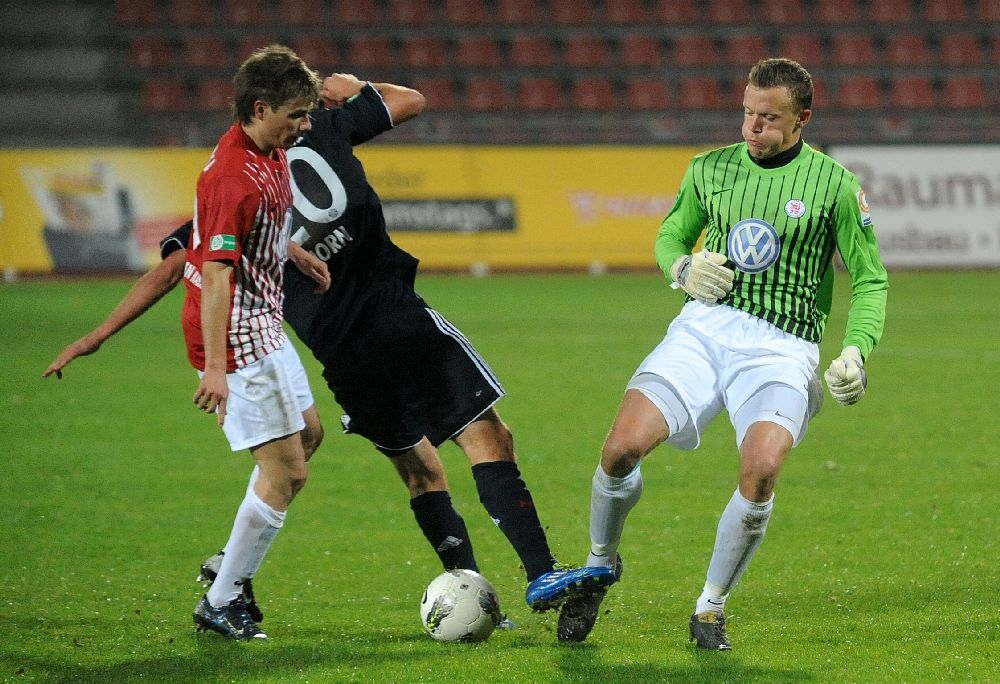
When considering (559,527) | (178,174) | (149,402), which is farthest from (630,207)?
(559,527)

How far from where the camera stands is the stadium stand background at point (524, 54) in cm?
2434

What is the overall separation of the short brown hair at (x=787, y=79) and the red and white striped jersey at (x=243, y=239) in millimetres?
1600

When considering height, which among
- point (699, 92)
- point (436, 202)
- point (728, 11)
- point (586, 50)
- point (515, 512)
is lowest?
point (436, 202)

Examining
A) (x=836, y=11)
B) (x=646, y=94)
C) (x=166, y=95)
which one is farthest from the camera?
(x=836, y=11)

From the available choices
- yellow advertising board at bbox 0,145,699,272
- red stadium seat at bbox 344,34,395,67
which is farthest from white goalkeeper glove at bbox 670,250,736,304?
red stadium seat at bbox 344,34,395,67

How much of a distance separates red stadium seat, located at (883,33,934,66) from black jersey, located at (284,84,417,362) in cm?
2380

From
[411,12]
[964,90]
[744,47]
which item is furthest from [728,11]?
[411,12]

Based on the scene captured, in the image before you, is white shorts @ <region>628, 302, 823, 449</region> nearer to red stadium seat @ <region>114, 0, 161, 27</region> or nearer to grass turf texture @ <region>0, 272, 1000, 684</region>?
grass turf texture @ <region>0, 272, 1000, 684</region>

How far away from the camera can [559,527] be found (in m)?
6.22

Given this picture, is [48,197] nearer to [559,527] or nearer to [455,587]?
[559,527]

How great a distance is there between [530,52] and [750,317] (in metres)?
22.3

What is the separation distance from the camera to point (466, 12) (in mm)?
26094

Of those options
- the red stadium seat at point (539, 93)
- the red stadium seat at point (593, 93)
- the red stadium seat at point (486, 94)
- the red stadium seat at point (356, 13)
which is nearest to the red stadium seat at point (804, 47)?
the red stadium seat at point (593, 93)

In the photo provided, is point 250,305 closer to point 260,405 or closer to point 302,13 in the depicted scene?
point 260,405
